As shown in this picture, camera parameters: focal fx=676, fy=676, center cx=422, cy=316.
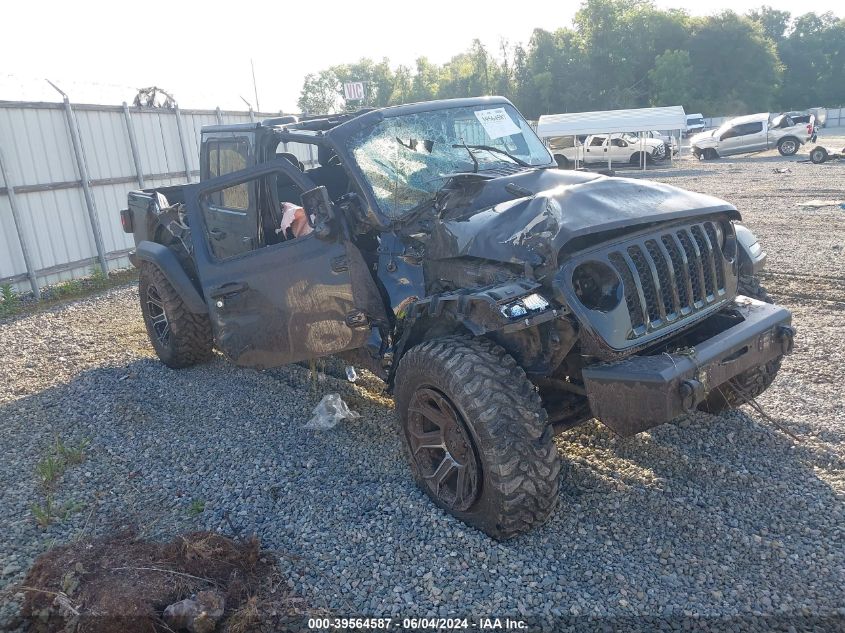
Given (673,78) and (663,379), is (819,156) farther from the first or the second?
(673,78)

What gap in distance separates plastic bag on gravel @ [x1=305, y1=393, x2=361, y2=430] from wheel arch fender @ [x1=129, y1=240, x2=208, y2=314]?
141 cm

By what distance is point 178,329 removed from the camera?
5.92 meters

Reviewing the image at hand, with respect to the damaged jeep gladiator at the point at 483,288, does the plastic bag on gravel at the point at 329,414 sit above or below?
below

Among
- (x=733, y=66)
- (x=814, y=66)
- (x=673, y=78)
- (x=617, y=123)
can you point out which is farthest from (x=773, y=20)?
(x=617, y=123)

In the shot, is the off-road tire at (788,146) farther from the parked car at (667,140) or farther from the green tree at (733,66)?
the green tree at (733,66)

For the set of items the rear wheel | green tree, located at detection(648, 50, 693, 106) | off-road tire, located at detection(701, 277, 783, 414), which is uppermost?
green tree, located at detection(648, 50, 693, 106)

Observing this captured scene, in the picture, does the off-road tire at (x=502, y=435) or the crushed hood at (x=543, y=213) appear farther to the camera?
the crushed hood at (x=543, y=213)

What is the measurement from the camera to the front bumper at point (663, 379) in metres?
3.01

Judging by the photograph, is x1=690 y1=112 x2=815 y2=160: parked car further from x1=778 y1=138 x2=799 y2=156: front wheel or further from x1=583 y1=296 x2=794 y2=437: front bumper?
x1=583 y1=296 x2=794 y2=437: front bumper

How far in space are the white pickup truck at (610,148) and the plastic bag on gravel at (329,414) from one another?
73.0ft

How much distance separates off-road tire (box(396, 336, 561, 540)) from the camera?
122 inches

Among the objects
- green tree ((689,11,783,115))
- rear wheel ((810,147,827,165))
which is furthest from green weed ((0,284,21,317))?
green tree ((689,11,783,115))

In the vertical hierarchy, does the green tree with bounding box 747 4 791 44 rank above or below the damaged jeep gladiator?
above

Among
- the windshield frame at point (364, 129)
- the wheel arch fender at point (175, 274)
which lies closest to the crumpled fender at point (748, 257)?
the windshield frame at point (364, 129)
